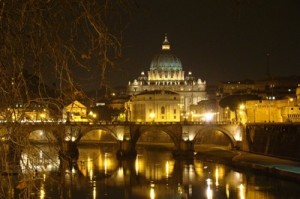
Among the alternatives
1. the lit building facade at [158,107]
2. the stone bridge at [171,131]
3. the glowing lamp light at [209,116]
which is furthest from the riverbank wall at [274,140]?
the lit building facade at [158,107]

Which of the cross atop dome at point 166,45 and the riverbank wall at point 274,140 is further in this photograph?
the cross atop dome at point 166,45

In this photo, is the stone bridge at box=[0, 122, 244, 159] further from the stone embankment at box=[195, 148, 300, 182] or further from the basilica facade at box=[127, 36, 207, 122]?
the basilica facade at box=[127, 36, 207, 122]

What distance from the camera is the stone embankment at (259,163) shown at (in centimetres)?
2979

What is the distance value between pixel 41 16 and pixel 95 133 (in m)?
70.2

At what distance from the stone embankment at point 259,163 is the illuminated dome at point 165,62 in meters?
71.5

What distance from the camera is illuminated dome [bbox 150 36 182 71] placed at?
397 feet

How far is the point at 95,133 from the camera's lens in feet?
239

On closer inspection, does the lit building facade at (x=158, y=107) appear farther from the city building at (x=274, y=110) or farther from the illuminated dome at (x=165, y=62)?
the illuminated dome at (x=165, y=62)

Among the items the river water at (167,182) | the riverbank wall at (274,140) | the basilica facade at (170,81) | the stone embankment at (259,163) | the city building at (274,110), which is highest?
the basilica facade at (170,81)

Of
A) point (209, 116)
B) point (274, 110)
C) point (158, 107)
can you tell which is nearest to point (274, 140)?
point (274, 110)

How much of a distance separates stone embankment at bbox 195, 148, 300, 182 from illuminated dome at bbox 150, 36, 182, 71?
234 ft

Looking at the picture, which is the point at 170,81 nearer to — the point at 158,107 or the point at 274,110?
the point at 158,107

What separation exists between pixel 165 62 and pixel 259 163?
3426 inches

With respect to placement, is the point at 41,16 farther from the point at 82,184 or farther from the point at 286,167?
the point at 286,167
